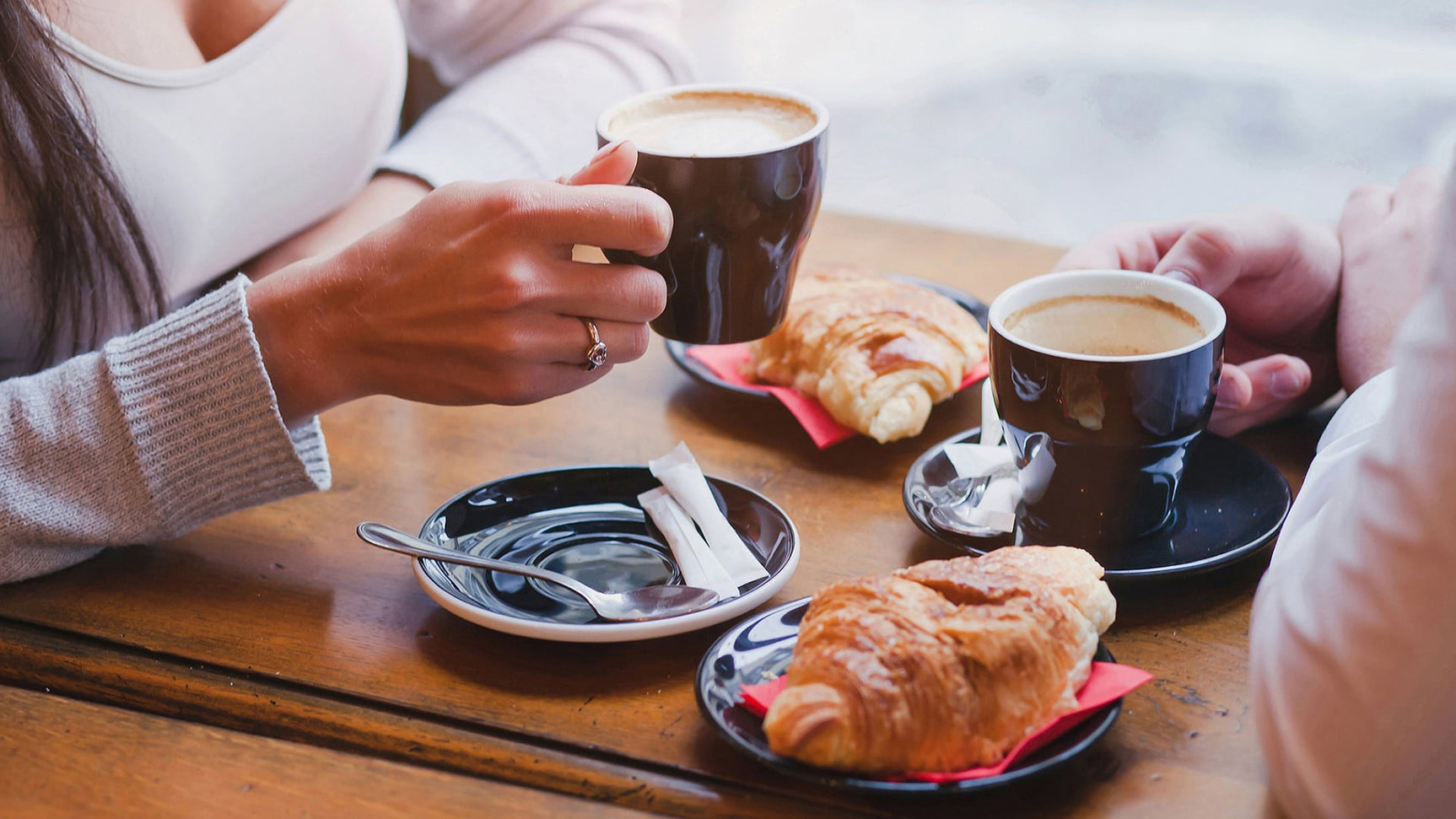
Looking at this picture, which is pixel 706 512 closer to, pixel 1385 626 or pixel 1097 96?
pixel 1385 626

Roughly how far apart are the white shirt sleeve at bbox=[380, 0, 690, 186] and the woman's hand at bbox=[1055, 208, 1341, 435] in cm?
61

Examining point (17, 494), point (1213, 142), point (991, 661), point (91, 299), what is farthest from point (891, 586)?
point (1213, 142)

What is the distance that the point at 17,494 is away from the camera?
69 cm

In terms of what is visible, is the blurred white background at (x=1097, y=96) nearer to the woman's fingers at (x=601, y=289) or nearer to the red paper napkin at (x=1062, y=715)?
the woman's fingers at (x=601, y=289)

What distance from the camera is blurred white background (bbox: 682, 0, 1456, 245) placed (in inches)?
121

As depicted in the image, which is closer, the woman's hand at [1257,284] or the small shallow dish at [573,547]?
the small shallow dish at [573,547]

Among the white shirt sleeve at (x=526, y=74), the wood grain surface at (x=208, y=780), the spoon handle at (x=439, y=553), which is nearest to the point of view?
the wood grain surface at (x=208, y=780)

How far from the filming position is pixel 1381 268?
2.66 ft

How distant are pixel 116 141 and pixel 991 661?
79cm

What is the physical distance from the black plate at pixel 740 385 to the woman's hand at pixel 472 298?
0.19 m

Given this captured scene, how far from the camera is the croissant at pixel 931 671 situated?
48 cm

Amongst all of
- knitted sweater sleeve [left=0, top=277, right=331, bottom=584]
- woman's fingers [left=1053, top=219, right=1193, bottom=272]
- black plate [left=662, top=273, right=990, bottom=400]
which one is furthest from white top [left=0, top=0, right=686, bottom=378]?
woman's fingers [left=1053, top=219, right=1193, bottom=272]

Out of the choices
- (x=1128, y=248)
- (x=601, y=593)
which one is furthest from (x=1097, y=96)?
(x=601, y=593)

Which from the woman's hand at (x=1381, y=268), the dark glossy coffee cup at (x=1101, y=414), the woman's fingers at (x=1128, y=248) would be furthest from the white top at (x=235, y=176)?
the woman's hand at (x=1381, y=268)
